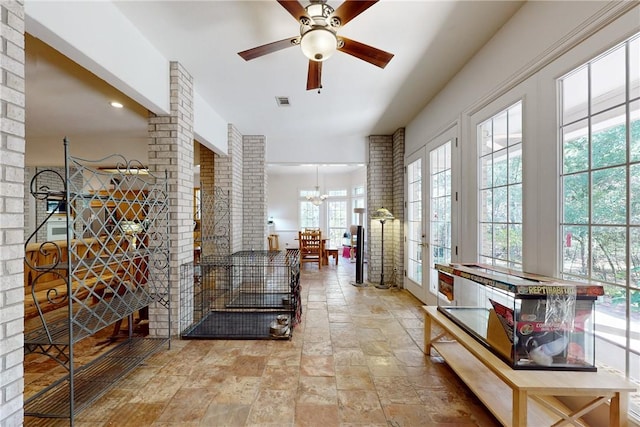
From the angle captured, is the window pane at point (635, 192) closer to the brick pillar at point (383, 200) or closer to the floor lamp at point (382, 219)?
the floor lamp at point (382, 219)

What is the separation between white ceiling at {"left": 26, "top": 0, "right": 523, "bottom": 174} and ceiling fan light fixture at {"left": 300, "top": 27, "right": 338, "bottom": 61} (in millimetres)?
476

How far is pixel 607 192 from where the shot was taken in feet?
4.98

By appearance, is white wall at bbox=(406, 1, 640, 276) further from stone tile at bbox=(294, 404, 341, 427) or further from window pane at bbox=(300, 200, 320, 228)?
window pane at bbox=(300, 200, 320, 228)

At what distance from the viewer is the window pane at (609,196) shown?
1.44 metres

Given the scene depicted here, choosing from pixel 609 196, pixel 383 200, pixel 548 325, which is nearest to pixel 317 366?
pixel 548 325

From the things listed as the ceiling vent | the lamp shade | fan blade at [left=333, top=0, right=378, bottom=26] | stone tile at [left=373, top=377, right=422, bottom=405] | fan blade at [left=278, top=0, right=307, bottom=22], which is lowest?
stone tile at [left=373, top=377, right=422, bottom=405]

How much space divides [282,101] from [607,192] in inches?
130

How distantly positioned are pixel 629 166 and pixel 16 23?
310cm

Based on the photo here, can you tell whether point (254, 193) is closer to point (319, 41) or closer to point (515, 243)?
point (319, 41)

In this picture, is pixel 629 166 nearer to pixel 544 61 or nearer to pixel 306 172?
→ pixel 544 61

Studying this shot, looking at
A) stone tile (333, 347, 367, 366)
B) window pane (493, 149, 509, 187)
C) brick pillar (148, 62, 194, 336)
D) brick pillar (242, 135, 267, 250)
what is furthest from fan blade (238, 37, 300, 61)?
brick pillar (242, 135, 267, 250)

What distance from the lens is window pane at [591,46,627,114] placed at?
1.46 meters

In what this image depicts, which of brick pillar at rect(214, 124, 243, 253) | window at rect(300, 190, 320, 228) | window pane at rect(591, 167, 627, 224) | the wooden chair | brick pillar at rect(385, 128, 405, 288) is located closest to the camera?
window pane at rect(591, 167, 627, 224)

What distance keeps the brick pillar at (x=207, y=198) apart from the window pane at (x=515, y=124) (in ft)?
11.9
